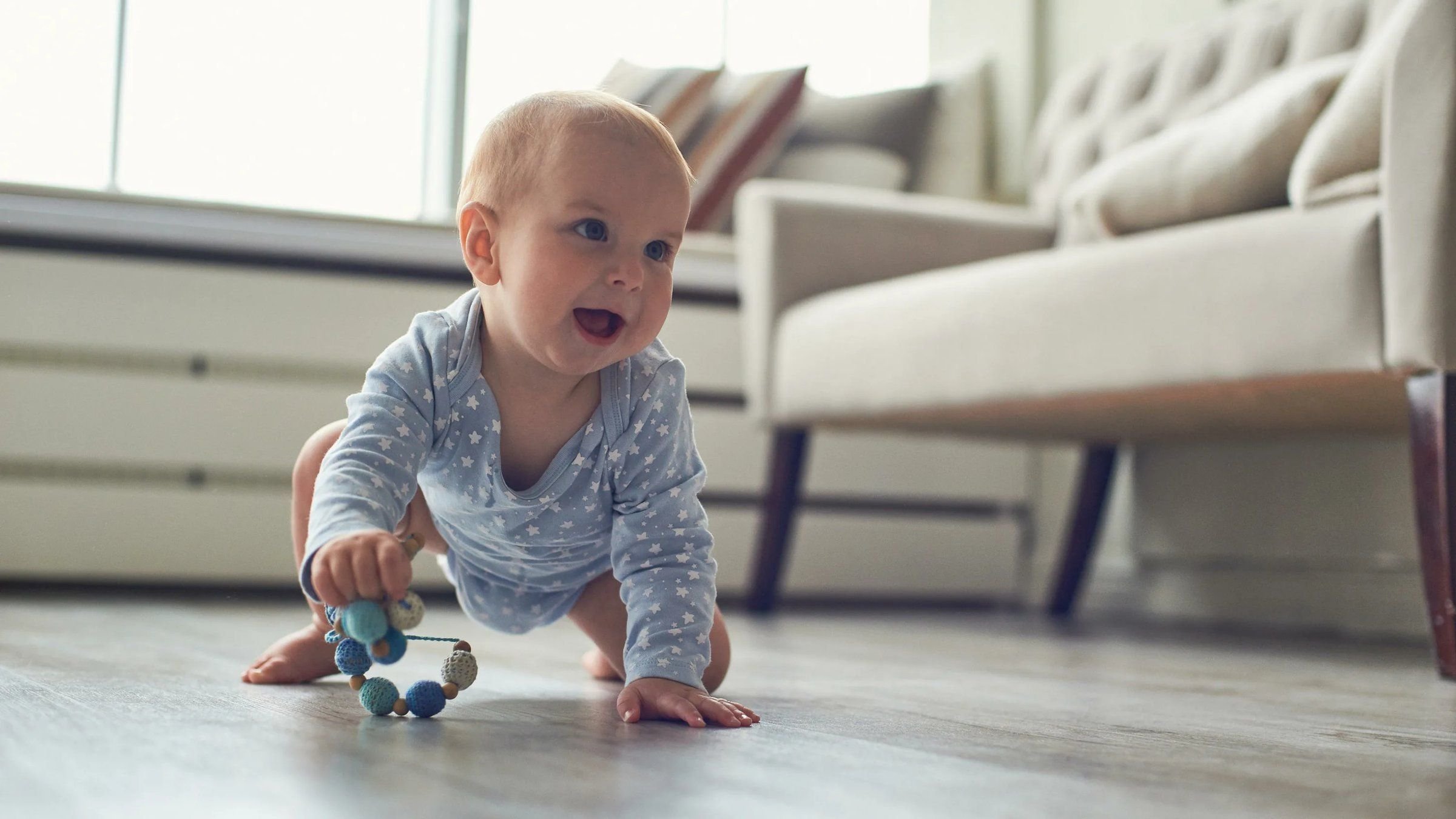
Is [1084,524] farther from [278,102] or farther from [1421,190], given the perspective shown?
[278,102]

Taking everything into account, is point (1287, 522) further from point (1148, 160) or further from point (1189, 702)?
point (1189, 702)

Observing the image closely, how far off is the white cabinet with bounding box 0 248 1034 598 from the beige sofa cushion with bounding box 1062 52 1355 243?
72 cm

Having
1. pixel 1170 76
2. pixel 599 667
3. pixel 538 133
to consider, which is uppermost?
pixel 1170 76

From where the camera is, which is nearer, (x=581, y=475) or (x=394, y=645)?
(x=394, y=645)

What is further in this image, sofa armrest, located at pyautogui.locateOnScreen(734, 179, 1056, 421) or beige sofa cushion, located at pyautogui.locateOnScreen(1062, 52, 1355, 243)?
sofa armrest, located at pyautogui.locateOnScreen(734, 179, 1056, 421)

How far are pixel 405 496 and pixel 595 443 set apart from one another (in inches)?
5.7

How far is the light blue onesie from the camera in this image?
896 mm

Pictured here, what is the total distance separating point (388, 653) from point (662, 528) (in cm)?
26

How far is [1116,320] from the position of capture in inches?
58.9

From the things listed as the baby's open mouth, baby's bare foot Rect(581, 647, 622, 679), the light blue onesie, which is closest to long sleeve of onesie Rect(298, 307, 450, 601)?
the light blue onesie

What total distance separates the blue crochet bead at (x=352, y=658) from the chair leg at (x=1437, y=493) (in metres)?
0.93

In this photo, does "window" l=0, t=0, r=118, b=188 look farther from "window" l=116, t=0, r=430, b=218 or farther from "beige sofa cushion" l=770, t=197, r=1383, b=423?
Result: "beige sofa cushion" l=770, t=197, r=1383, b=423

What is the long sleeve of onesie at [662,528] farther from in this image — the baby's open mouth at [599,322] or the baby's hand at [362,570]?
the baby's hand at [362,570]

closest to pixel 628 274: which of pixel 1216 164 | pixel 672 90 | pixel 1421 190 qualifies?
pixel 1421 190
